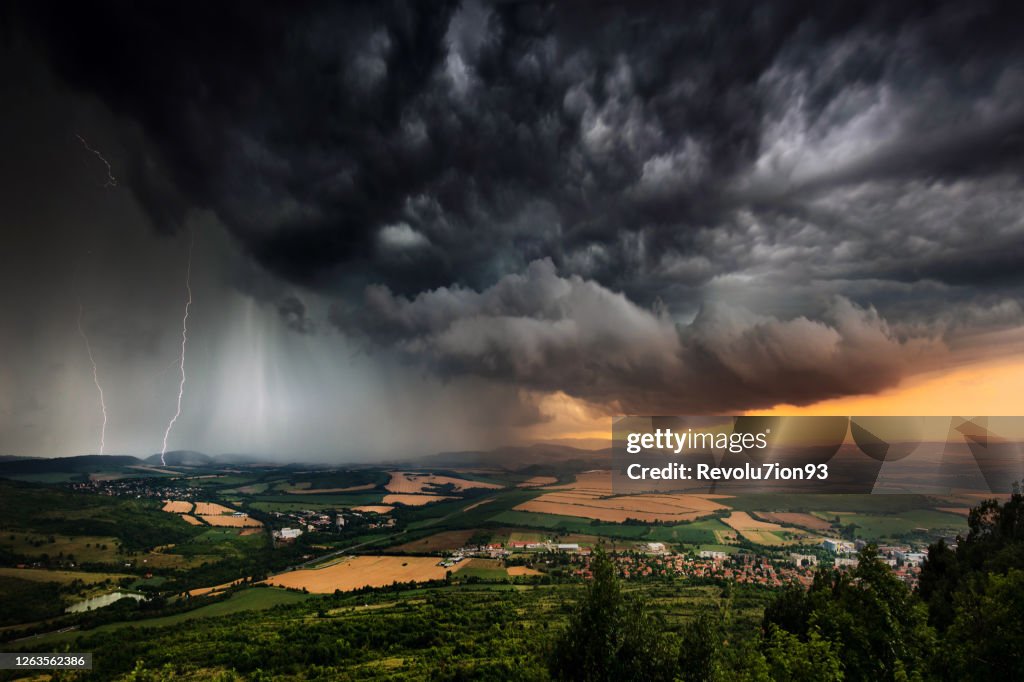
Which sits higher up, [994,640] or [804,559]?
[994,640]

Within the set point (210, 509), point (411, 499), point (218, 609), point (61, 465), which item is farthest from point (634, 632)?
point (61, 465)

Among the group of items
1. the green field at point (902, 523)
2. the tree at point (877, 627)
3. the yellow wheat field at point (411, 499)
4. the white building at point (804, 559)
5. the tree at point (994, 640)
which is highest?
the tree at point (994, 640)

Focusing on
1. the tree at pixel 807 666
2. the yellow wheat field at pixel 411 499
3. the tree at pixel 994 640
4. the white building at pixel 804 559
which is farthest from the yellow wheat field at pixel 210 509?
the tree at pixel 994 640

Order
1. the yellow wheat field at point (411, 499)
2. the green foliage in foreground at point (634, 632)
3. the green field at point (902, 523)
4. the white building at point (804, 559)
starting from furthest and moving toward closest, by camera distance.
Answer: the yellow wheat field at point (411, 499)
the green field at point (902, 523)
the white building at point (804, 559)
the green foliage in foreground at point (634, 632)

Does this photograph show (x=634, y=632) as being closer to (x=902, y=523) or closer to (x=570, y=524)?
(x=570, y=524)

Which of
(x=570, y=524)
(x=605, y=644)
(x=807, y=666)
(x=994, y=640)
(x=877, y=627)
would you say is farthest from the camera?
(x=570, y=524)

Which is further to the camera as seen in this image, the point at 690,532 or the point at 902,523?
the point at 690,532

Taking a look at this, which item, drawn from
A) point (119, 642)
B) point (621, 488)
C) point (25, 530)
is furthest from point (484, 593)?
point (621, 488)

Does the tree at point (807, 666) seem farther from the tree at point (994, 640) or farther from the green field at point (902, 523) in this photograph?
the green field at point (902, 523)
